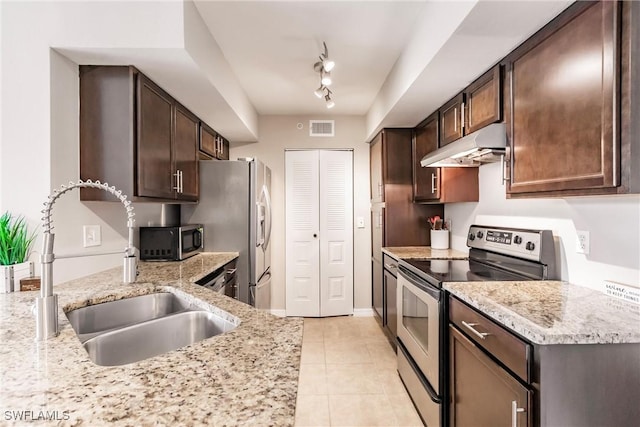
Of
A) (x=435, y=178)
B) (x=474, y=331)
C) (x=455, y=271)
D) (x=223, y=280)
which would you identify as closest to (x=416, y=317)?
(x=455, y=271)

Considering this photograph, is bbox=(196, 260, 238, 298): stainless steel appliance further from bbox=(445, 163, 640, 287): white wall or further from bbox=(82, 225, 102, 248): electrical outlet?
bbox=(445, 163, 640, 287): white wall

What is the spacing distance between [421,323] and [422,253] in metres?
0.90

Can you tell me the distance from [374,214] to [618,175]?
9.17 feet

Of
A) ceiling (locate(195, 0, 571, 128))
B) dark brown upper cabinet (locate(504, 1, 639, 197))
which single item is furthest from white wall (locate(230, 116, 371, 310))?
dark brown upper cabinet (locate(504, 1, 639, 197))

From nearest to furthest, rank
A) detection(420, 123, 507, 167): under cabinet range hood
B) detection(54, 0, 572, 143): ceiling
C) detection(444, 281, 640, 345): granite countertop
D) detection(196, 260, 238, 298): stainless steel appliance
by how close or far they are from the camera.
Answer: detection(444, 281, 640, 345): granite countertop < detection(54, 0, 572, 143): ceiling < detection(420, 123, 507, 167): under cabinet range hood < detection(196, 260, 238, 298): stainless steel appliance

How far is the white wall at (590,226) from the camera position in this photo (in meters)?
1.39

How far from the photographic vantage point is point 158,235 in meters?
2.61

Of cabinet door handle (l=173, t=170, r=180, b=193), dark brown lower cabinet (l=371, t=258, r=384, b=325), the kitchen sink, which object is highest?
cabinet door handle (l=173, t=170, r=180, b=193)

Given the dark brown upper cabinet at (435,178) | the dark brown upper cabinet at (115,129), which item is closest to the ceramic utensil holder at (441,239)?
the dark brown upper cabinet at (435,178)

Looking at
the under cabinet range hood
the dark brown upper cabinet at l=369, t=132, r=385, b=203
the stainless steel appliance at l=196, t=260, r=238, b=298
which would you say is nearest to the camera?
the under cabinet range hood

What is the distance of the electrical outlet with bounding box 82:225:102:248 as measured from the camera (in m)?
1.98

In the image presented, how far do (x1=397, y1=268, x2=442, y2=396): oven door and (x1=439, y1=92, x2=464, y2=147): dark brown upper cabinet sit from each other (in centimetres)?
107

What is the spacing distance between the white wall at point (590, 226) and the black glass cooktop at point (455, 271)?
0.26 m

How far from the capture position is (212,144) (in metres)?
3.49
